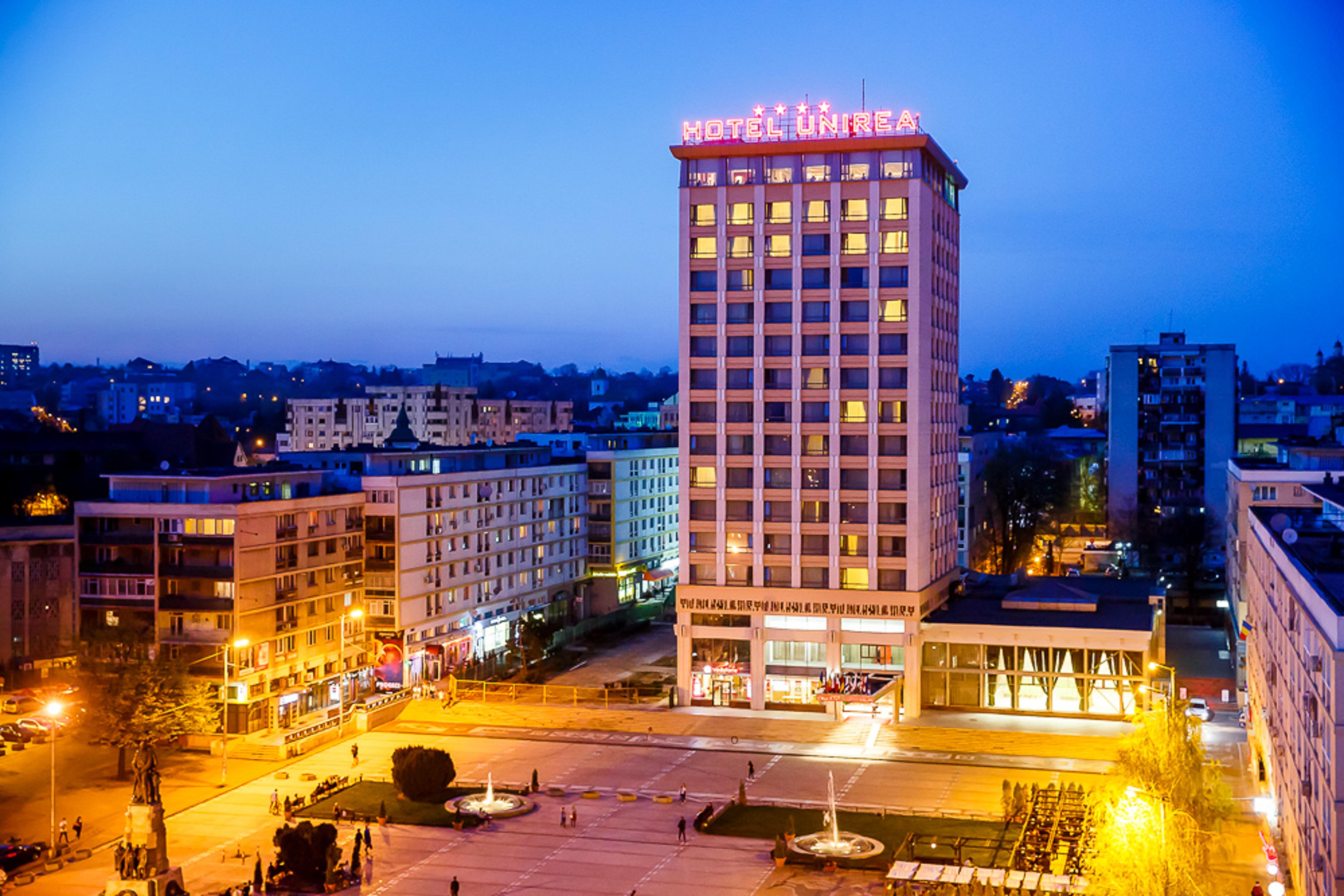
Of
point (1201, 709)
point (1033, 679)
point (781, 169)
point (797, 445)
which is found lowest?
point (1201, 709)

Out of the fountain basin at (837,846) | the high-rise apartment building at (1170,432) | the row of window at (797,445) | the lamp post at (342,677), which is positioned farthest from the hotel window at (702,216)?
the high-rise apartment building at (1170,432)

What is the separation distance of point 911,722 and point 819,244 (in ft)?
103

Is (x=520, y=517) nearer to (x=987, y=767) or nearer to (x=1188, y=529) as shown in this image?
(x=987, y=767)

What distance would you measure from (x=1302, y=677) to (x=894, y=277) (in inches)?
1740

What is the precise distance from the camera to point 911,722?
262 feet

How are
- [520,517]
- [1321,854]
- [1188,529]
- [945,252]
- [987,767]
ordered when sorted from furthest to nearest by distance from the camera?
[1188,529] → [520,517] → [945,252] → [987,767] → [1321,854]

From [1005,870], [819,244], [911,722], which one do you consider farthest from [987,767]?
[819,244]

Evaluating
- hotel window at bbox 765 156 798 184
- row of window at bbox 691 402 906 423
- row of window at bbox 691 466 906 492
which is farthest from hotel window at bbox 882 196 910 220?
row of window at bbox 691 466 906 492

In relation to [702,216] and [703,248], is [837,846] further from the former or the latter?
[702,216]

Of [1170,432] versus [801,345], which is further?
[1170,432]

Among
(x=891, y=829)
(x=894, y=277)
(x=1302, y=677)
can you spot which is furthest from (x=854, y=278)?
(x=1302, y=677)

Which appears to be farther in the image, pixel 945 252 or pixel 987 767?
pixel 945 252

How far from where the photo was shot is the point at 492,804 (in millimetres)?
63094

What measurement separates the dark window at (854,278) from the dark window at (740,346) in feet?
23.2
